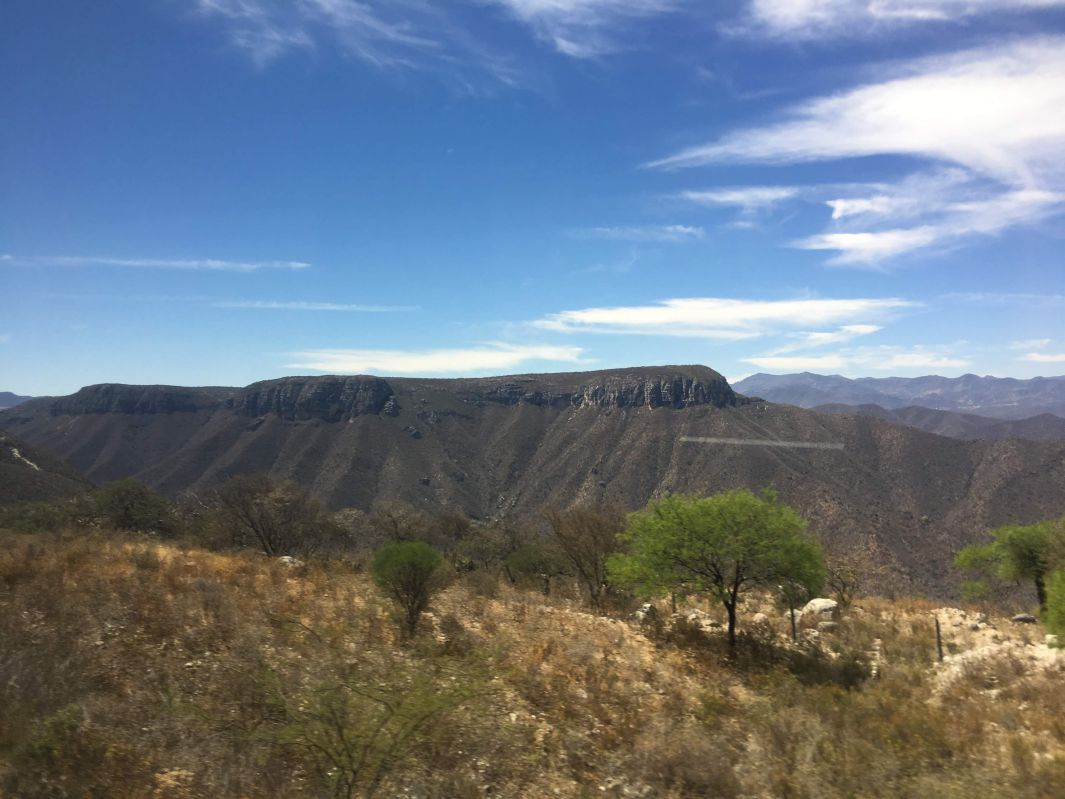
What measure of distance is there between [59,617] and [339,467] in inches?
5097

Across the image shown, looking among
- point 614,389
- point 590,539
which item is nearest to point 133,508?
point 590,539

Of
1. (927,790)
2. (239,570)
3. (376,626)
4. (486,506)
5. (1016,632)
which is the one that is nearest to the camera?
(927,790)

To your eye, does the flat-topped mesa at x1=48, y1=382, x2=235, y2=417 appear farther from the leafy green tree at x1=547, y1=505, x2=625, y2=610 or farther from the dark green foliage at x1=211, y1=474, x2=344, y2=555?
the leafy green tree at x1=547, y1=505, x2=625, y2=610

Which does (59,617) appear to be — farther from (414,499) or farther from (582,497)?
(414,499)

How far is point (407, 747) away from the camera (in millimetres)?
6961

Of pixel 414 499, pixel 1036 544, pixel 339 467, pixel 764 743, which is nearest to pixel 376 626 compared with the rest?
pixel 764 743

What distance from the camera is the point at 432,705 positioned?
706 cm

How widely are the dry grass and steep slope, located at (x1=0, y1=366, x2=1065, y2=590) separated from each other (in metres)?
69.1

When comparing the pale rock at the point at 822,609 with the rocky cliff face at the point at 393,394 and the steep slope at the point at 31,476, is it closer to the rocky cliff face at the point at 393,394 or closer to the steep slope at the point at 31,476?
the steep slope at the point at 31,476

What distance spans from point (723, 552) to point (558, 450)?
131m

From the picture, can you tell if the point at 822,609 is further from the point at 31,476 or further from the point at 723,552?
the point at 31,476

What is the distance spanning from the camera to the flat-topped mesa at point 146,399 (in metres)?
187

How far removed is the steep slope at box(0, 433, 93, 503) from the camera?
63438mm

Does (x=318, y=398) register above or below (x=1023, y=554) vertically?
above
